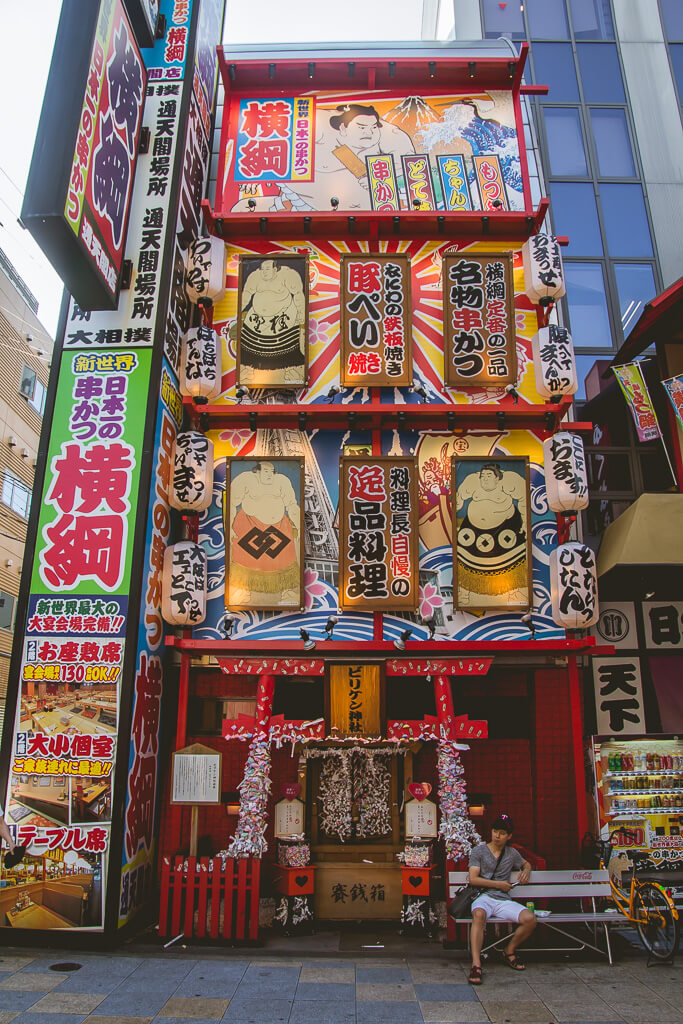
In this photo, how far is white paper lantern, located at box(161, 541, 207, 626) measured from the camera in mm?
11203

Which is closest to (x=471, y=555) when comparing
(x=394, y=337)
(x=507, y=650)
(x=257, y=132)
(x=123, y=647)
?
(x=507, y=650)

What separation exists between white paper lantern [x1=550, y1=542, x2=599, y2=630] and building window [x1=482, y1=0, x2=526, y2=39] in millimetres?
14999

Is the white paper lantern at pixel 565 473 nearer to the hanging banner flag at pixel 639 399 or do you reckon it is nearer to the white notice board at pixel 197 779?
the hanging banner flag at pixel 639 399

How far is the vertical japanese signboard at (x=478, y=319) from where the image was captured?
12.4 metres

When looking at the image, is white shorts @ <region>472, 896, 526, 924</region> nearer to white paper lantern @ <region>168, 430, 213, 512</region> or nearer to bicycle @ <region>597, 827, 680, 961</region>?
bicycle @ <region>597, 827, 680, 961</region>

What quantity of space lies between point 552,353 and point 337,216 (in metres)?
4.72

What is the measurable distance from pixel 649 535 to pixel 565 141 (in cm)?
1118

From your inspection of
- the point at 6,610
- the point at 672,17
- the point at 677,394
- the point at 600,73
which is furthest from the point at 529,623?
the point at 6,610

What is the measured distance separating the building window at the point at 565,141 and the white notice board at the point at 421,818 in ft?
47.9

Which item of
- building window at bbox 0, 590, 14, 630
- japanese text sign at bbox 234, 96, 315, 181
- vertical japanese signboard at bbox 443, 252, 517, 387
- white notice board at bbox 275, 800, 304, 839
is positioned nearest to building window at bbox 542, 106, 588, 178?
vertical japanese signboard at bbox 443, 252, 517, 387

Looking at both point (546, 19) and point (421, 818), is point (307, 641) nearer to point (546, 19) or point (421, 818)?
point (421, 818)

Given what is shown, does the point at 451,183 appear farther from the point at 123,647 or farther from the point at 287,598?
the point at 123,647

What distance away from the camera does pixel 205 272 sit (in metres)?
12.6

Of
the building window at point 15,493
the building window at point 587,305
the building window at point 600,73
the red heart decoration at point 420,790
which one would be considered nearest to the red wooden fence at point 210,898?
the red heart decoration at point 420,790
